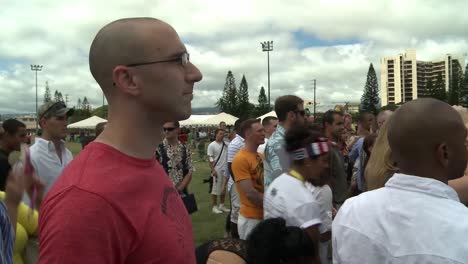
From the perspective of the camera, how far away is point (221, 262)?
2.50 m

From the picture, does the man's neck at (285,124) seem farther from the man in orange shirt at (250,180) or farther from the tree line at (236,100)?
the tree line at (236,100)

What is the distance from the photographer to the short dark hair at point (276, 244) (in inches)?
100

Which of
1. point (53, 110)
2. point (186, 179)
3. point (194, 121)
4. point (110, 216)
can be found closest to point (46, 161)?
point (53, 110)

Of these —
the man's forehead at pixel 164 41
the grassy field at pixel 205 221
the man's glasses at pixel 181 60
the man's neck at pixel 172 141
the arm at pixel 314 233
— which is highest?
the man's forehead at pixel 164 41

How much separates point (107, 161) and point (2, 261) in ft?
3.05

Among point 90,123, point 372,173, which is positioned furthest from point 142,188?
point 90,123

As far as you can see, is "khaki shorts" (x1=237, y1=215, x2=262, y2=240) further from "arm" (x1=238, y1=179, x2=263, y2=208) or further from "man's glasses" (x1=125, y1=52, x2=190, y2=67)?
"man's glasses" (x1=125, y1=52, x2=190, y2=67)

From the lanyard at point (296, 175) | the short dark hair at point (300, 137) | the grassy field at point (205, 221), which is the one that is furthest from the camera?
the grassy field at point (205, 221)

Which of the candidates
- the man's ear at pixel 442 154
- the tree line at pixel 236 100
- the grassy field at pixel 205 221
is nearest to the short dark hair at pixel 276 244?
the man's ear at pixel 442 154

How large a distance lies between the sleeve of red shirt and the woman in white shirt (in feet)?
6.55

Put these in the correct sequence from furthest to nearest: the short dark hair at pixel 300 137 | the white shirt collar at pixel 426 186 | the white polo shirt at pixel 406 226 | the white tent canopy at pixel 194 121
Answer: the white tent canopy at pixel 194 121 → the short dark hair at pixel 300 137 → the white shirt collar at pixel 426 186 → the white polo shirt at pixel 406 226

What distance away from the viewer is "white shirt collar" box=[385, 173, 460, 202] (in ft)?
5.55

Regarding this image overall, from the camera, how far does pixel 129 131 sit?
1.40m

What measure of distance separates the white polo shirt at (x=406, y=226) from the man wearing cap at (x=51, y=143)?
347 centimetres
